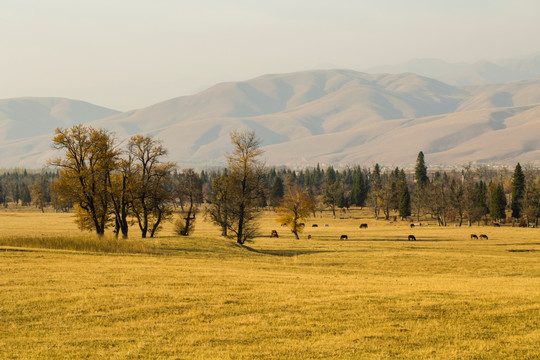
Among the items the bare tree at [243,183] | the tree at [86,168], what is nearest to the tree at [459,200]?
the bare tree at [243,183]

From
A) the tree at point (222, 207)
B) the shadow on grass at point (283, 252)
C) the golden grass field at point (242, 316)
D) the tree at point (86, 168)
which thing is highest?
the tree at point (86, 168)

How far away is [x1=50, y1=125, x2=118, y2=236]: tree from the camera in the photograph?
2219 inches

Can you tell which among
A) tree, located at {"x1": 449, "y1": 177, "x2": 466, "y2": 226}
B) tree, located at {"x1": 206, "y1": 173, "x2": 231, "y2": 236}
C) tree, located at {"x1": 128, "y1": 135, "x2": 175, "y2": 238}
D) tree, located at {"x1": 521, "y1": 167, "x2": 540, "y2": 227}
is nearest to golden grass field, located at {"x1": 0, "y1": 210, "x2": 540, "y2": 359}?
tree, located at {"x1": 128, "y1": 135, "x2": 175, "y2": 238}

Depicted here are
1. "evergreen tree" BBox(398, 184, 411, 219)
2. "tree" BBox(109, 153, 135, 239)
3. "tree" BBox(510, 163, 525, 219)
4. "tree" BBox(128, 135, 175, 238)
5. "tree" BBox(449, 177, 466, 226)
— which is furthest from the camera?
"evergreen tree" BBox(398, 184, 411, 219)

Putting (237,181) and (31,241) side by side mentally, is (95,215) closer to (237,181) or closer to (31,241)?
(31,241)

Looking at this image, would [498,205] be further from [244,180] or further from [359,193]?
[244,180]

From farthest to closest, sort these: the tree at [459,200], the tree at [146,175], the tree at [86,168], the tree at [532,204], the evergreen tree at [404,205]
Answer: the evergreen tree at [404,205] → the tree at [459,200] → the tree at [532,204] → the tree at [146,175] → the tree at [86,168]

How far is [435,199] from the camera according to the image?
13562cm

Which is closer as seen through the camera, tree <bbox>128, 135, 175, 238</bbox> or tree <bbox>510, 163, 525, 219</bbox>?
tree <bbox>128, 135, 175, 238</bbox>

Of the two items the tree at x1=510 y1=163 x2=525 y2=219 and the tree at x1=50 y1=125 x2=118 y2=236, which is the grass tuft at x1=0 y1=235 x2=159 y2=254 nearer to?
the tree at x1=50 y1=125 x2=118 y2=236

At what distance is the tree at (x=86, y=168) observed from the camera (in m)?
56.4

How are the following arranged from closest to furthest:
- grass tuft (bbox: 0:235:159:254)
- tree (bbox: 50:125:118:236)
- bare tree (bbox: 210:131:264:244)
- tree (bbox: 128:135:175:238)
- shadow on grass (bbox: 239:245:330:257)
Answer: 1. grass tuft (bbox: 0:235:159:254)
2. tree (bbox: 50:125:118:236)
3. shadow on grass (bbox: 239:245:330:257)
4. tree (bbox: 128:135:175:238)
5. bare tree (bbox: 210:131:264:244)

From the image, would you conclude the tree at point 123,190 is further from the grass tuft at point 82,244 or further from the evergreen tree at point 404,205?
the evergreen tree at point 404,205

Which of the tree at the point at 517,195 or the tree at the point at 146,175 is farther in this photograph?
the tree at the point at 517,195
